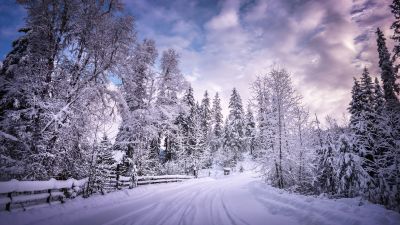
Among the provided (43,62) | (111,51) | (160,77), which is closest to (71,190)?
(43,62)

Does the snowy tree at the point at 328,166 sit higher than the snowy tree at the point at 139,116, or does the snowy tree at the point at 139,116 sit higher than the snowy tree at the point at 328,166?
the snowy tree at the point at 139,116

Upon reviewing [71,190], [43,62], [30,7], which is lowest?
[71,190]

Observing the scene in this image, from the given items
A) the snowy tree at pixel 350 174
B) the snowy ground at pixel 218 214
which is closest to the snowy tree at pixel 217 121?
the snowy tree at pixel 350 174

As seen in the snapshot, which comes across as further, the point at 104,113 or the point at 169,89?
the point at 169,89

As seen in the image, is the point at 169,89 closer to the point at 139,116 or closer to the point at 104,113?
the point at 139,116

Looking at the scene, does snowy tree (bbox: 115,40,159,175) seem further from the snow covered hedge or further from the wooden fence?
the snow covered hedge

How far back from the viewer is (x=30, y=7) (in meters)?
10.2

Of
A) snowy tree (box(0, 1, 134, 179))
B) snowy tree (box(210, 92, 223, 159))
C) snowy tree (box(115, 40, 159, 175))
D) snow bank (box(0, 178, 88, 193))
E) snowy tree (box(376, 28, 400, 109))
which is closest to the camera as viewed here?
snow bank (box(0, 178, 88, 193))

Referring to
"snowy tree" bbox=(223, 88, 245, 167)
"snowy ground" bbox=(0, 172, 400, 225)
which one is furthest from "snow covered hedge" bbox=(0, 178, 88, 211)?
"snowy tree" bbox=(223, 88, 245, 167)

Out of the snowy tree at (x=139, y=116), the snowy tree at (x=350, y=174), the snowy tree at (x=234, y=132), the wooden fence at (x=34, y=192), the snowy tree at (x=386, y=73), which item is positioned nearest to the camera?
the wooden fence at (x=34, y=192)

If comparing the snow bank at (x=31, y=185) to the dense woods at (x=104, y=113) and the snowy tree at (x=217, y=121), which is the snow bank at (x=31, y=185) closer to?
the dense woods at (x=104, y=113)

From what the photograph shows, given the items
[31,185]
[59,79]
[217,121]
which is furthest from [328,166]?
[217,121]

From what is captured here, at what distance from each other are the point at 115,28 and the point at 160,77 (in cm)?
825

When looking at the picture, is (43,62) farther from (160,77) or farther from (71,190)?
(160,77)
